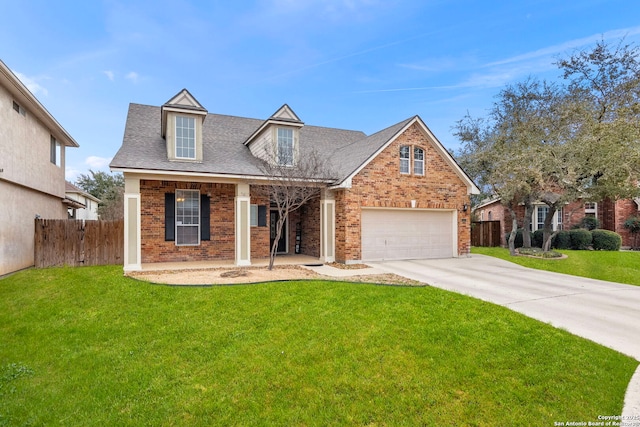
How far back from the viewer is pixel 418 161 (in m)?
14.5

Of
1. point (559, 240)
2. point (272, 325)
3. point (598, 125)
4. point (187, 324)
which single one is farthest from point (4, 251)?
point (559, 240)

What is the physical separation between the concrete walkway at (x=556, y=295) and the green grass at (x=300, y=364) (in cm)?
52

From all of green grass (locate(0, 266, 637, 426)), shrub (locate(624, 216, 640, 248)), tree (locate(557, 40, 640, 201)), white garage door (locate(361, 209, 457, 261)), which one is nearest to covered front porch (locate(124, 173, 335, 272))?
white garage door (locate(361, 209, 457, 261))

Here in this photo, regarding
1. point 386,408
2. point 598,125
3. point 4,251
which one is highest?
point 598,125

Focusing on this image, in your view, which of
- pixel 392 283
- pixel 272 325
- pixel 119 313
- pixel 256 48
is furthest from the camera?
pixel 256 48

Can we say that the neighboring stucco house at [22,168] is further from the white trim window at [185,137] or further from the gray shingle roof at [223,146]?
the white trim window at [185,137]

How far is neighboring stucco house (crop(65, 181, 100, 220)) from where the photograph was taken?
2164cm

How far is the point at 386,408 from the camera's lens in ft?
12.7

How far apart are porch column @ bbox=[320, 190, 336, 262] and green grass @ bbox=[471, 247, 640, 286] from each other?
7.28 m

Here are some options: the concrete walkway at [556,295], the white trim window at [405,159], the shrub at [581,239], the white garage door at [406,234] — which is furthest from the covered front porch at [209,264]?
the shrub at [581,239]

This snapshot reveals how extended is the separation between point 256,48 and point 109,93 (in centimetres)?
773

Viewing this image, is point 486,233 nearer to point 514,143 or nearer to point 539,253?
point 539,253

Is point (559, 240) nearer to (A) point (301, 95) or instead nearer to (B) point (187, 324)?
(A) point (301, 95)

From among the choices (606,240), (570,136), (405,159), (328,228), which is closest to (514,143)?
(570,136)
